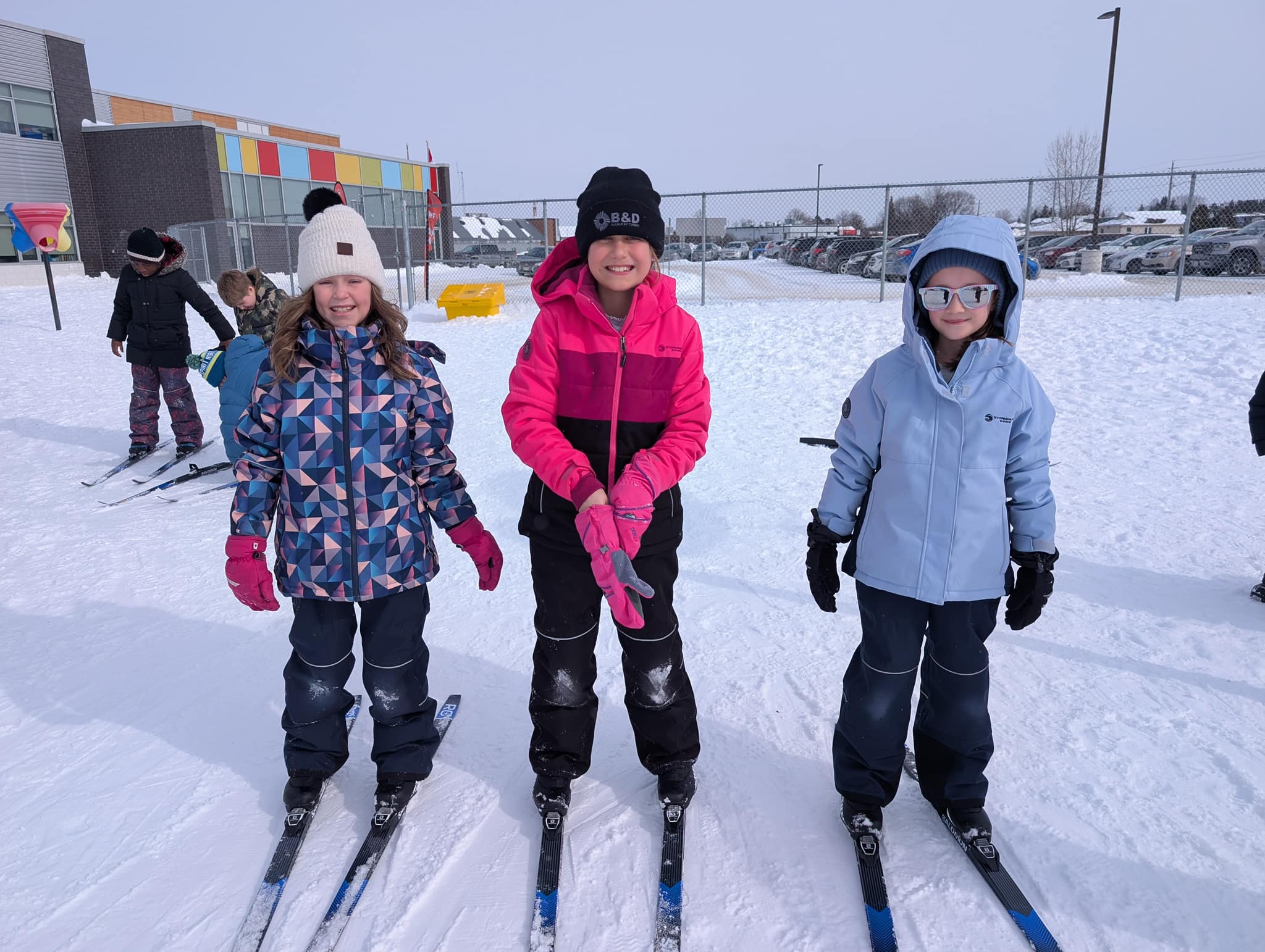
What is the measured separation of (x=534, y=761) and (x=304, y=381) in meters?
1.32

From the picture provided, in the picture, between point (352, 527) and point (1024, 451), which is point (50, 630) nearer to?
point (352, 527)

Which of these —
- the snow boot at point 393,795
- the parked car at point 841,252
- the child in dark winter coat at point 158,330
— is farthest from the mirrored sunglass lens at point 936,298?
the parked car at point 841,252

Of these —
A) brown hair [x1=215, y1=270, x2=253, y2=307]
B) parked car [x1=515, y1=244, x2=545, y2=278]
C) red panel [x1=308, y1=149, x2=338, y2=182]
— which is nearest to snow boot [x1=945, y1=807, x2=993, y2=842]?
brown hair [x1=215, y1=270, x2=253, y2=307]

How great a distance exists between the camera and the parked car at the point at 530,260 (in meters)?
16.0

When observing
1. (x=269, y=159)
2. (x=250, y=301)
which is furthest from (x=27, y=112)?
(x=250, y=301)

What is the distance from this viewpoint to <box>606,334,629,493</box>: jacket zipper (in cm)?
209

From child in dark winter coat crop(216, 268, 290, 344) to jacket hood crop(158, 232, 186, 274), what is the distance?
0.85 m

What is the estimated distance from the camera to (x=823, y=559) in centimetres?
223

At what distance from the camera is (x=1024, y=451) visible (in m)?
2.04

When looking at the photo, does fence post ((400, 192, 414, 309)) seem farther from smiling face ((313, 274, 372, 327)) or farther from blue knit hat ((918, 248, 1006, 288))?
blue knit hat ((918, 248, 1006, 288))

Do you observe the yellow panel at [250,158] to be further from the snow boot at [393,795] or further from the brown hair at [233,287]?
the snow boot at [393,795]

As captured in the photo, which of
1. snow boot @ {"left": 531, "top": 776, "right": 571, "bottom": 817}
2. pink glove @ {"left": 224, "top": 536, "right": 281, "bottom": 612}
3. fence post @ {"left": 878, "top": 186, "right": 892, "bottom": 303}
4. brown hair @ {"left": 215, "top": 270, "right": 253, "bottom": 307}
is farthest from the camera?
fence post @ {"left": 878, "top": 186, "right": 892, "bottom": 303}

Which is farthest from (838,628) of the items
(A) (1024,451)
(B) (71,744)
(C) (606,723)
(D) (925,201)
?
(D) (925,201)

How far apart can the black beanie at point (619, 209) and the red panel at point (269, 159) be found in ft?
99.0
